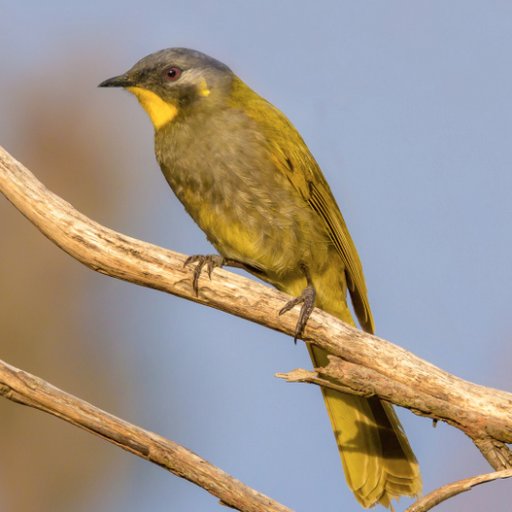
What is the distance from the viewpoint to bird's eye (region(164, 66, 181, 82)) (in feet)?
19.1

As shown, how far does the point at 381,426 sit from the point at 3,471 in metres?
2.36

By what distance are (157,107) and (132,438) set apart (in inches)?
87.3

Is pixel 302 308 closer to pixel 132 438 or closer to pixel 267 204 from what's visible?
pixel 267 204

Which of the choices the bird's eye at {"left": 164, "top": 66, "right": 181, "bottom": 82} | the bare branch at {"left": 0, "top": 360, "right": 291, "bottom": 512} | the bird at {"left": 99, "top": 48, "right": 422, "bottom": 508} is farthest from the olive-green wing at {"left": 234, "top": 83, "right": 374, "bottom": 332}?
the bare branch at {"left": 0, "top": 360, "right": 291, "bottom": 512}

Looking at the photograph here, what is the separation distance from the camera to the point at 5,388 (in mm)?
4219

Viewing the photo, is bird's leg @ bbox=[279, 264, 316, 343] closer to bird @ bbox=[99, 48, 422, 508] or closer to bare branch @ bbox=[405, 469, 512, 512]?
bird @ bbox=[99, 48, 422, 508]

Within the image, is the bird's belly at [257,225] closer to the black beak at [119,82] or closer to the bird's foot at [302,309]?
the bird's foot at [302,309]

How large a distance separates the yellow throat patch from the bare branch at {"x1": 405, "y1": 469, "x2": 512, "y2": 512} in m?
2.55

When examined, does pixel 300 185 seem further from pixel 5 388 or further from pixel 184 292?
pixel 5 388

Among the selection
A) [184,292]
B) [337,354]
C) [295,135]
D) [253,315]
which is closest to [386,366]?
[337,354]

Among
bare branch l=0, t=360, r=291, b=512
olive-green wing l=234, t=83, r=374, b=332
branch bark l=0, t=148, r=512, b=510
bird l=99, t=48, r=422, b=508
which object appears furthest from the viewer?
olive-green wing l=234, t=83, r=374, b=332

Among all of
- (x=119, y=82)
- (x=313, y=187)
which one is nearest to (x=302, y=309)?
(x=313, y=187)

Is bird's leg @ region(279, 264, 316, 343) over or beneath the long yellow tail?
over

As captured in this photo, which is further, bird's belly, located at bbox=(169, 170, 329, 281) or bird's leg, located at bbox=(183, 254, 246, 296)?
bird's belly, located at bbox=(169, 170, 329, 281)
